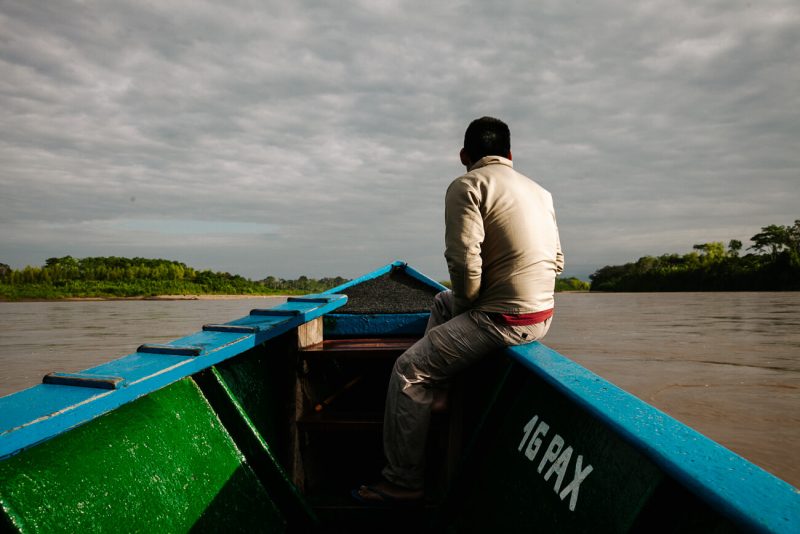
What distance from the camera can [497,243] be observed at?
2.30 meters

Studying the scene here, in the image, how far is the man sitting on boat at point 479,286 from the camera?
7.39 feet

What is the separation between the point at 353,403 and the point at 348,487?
842 millimetres

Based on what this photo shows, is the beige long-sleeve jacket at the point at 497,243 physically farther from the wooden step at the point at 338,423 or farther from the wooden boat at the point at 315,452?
the wooden step at the point at 338,423

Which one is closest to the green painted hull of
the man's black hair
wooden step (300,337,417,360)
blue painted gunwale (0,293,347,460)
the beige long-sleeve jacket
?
blue painted gunwale (0,293,347,460)

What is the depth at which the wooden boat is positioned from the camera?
123 cm

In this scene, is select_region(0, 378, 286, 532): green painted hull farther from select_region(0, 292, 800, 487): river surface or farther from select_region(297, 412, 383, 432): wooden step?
select_region(0, 292, 800, 487): river surface

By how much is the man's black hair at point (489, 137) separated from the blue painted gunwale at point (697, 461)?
Result: 3.89 ft

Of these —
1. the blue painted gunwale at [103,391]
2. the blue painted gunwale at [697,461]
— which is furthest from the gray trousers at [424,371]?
the blue painted gunwale at [103,391]

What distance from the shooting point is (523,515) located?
189 cm

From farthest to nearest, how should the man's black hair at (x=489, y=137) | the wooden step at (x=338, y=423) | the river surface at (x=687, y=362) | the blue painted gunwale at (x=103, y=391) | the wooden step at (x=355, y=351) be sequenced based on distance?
the river surface at (x=687, y=362)
the wooden step at (x=355, y=351)
the wooden step at (x=338, y=423)
the man's black hair at (x=489, y=137)
the blue painted gunwale at (x=103, y=391)

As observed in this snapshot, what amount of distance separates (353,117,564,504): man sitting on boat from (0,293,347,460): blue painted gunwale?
78 centimetres

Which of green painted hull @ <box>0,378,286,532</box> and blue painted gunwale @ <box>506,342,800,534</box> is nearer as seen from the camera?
blue painted gunwale @ <box>506,342,800,534</box>

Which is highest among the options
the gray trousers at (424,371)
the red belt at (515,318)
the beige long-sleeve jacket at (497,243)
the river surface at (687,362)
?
the beige long-sleeve jacket at (497,243)

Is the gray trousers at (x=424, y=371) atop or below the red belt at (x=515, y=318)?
below
